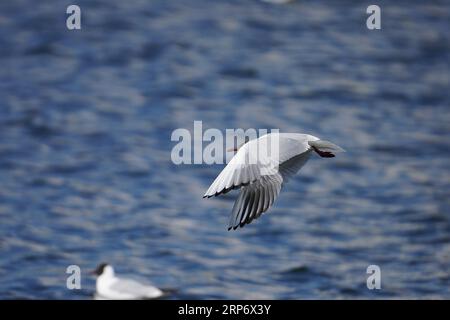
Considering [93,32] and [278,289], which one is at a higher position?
[93,32]

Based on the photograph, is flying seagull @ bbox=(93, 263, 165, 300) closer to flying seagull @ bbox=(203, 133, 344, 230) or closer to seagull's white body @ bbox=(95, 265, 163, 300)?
seagull's white body @ bbox=(95, 265, 163, 300)

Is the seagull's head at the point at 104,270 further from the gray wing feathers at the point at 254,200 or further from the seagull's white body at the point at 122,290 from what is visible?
the gray wing feathers at the point at 254,200

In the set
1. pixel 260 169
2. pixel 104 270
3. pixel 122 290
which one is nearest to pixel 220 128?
pixel 104 270

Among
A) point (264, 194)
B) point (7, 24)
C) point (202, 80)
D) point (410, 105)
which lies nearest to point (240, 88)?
point (202, 80)

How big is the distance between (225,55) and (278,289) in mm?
5910

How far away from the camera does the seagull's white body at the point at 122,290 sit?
9344 millimetres

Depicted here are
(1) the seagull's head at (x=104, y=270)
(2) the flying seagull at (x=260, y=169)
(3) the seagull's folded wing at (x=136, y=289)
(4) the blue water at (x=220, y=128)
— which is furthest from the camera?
(4) the blue water at (x=220, y=128)

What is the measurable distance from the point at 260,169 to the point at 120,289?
338 centimetres

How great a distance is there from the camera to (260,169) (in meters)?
6.46

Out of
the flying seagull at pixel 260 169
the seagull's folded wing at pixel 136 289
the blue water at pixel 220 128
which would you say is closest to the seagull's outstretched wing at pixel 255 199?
the flying seagull at pixel 260 169

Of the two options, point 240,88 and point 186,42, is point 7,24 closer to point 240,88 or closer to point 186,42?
point 186,42

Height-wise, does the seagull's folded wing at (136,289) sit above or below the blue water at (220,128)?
below

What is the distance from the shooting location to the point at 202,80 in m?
14.8

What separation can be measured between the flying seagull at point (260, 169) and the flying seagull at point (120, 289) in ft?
9.97
